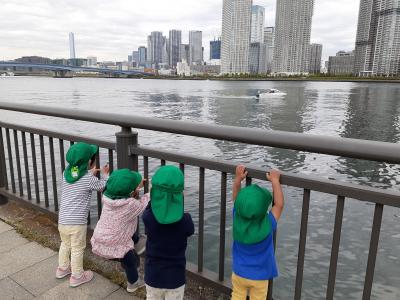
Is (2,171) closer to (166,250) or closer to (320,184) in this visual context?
(166,250)

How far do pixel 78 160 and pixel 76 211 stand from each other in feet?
1.55

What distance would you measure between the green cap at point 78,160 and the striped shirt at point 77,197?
0.06 m

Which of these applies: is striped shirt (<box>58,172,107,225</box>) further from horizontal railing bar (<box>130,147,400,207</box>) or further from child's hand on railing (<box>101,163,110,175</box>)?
horizontal railing bar (<box>130,147,400,207</box>)

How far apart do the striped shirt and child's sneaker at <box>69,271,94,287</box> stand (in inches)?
17.1

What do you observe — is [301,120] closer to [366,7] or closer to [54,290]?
[54,290]

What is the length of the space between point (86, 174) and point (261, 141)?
166 cm

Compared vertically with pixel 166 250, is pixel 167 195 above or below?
above

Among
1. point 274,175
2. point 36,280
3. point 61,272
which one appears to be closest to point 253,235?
point 274,175

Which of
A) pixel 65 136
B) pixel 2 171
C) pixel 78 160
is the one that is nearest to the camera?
pixel 78 160

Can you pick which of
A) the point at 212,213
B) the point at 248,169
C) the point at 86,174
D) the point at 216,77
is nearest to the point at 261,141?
the point at 248,169

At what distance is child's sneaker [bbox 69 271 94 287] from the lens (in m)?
3.04

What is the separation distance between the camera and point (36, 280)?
3.13m

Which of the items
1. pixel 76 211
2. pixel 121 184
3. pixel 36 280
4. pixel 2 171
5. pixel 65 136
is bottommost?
pixel 36 280

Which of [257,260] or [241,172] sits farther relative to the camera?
[241,172]
